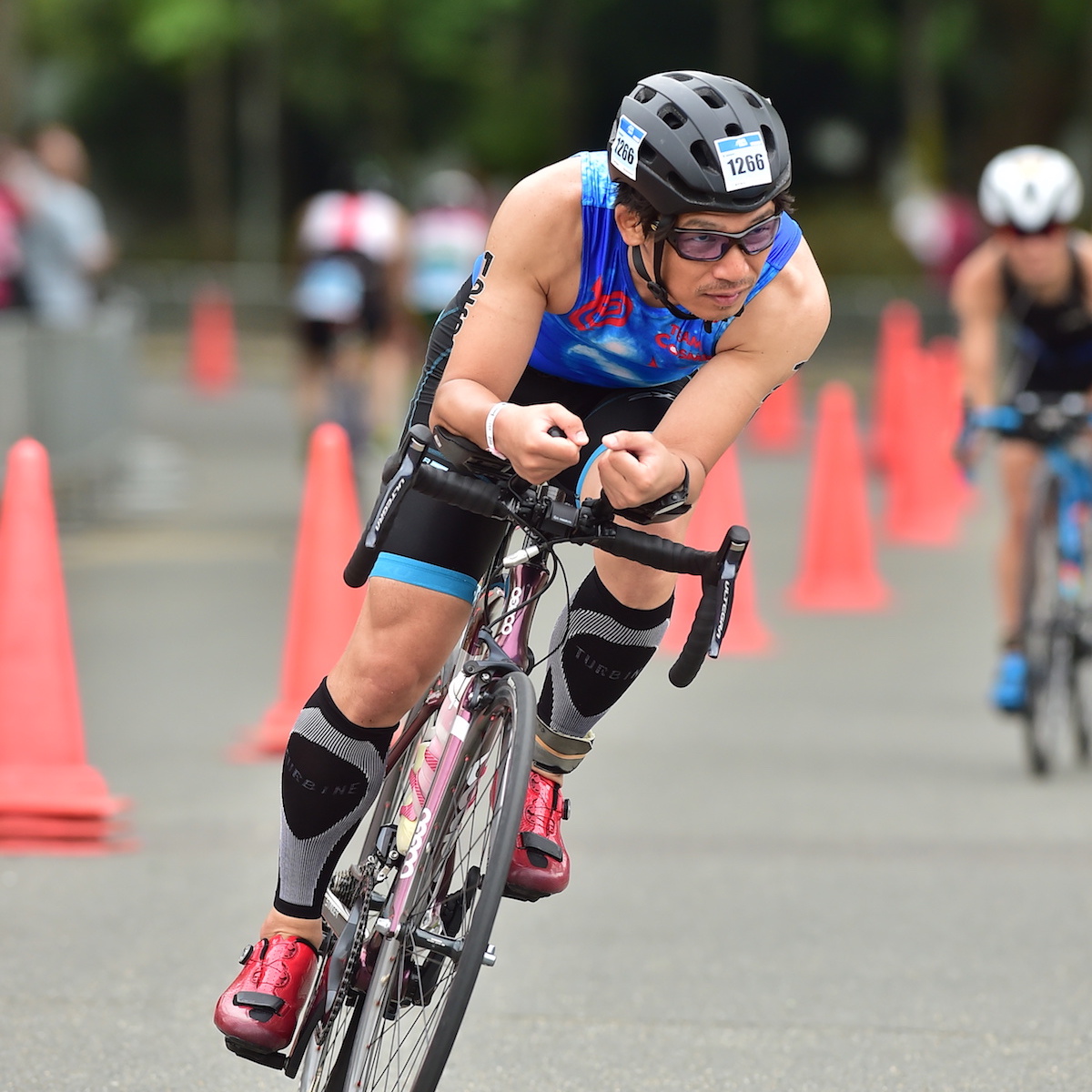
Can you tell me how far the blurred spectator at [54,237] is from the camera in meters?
15.5

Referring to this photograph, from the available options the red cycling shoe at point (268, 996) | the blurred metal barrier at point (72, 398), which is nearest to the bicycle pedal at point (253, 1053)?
the red cycling shoe at point (268, 996)

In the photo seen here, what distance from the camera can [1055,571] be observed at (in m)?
8.12

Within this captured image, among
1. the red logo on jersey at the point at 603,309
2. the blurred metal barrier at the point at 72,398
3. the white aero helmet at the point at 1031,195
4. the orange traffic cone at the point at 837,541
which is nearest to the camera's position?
the red logo on jersey at the point at 603,309

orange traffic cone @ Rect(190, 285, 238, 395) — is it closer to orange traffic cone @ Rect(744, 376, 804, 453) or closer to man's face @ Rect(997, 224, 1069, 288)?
orange traffic cone @ Rect(744, 376, 804, 453)

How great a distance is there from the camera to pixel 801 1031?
16.3 ft

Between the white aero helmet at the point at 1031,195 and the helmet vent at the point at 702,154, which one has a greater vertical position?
the helmet vent at the point at 702,154

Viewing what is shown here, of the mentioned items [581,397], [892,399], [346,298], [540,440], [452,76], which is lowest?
[452,76]

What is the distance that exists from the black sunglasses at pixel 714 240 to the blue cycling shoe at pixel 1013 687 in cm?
438

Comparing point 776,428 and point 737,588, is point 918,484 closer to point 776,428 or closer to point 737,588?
point 737,588

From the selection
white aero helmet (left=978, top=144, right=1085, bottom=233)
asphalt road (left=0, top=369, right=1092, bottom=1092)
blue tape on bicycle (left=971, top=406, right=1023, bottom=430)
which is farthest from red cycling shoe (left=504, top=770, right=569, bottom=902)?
white aero helmet (left=978, top=144, right=1085, bottom=233)

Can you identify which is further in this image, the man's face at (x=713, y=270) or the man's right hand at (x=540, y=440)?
the man's face at (x=713, y=270)

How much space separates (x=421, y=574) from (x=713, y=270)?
755 millimetres

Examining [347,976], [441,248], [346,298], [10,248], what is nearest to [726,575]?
[347,976]

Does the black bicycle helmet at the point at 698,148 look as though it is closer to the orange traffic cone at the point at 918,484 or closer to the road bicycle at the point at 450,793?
the road bicycle at the point at 450,793
